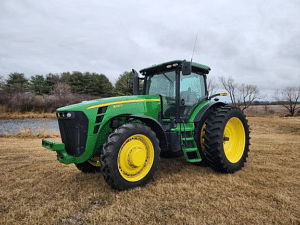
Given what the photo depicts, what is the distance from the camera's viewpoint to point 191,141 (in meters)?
4.06

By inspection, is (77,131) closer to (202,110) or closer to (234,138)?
(202,110)

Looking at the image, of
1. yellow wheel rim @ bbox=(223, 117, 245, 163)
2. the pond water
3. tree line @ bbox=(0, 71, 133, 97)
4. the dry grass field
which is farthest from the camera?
tree line @ bbox=(0, 71, 133, 97)

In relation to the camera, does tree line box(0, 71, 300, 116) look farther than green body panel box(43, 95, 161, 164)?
Yes

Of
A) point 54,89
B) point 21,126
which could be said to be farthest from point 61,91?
point 21,126

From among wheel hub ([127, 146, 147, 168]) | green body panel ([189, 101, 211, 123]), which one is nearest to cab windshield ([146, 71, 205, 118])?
green body panel ([189, 101, 211, 123])

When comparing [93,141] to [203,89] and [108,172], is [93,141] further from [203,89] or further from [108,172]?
[203,89]

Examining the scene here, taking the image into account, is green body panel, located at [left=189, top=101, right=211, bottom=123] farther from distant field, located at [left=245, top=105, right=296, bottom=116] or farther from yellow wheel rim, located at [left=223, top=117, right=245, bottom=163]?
distant field, located at [left=245, top=105, right=296, bottom=116]

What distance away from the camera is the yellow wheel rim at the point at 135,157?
3.11m

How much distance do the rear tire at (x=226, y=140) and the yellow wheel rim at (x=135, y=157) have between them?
1.19m

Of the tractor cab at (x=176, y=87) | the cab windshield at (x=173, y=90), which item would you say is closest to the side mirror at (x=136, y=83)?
the tractor cab at (x=176, y=87)

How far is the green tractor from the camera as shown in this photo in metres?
3.12

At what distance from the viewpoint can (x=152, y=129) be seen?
376 centimetres

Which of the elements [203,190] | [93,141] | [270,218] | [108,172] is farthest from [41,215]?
[270,218]

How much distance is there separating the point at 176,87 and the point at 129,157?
176cm
